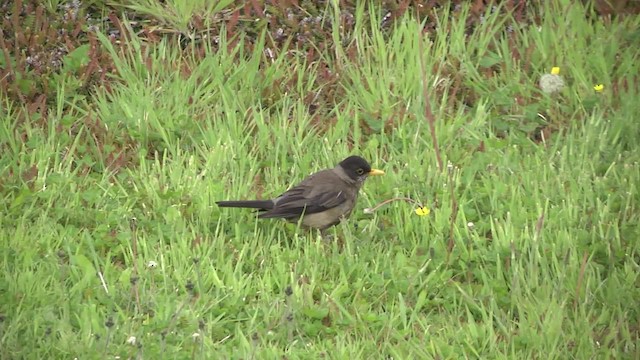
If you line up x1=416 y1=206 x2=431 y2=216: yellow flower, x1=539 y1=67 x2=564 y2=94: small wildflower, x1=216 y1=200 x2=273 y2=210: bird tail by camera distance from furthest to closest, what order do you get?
x1=539 y1=67 x2=564 y2=94: small wildflower, x1=416 y1=206 x2=431 y2=216: yellow flower, x1=216 y1=200 x2=273 y2=210: bird tail

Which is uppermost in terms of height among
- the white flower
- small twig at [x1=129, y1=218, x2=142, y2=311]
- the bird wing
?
the white flower

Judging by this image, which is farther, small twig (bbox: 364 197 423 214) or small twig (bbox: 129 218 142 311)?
small twig (bbox: 364 197 423 214)

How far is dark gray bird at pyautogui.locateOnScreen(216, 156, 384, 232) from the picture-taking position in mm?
6848

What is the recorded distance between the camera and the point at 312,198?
6953 millimetres

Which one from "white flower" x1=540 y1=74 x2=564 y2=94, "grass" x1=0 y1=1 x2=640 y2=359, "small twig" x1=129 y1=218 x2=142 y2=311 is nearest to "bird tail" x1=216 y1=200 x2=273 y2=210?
"grass" x1=0 y1=1 x2=640 y2=359

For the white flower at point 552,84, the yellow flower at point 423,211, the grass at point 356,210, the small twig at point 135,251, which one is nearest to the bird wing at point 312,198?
the grass at point 356,210

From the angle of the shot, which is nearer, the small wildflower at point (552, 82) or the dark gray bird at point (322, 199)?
the dark gray bird at point (322, 199)

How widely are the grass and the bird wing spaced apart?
0.55 feet

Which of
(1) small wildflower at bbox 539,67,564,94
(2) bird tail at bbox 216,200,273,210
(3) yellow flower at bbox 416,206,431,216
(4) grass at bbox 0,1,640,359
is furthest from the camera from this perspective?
(1) small wildflower at bbox 539,67,564,94

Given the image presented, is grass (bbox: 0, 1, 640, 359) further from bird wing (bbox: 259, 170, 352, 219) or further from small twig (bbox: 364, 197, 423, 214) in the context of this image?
bird wing (bbox: 259, 170, 352, 219)

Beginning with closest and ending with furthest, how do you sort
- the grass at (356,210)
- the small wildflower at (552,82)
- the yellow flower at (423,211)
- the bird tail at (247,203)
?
the grass at (356,210) < the bird tail at (247,203) < the yellow flower at (423,211) < the small wildflower at (552,82)

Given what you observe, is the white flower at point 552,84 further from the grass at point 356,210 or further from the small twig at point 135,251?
the small twig at point 135,251

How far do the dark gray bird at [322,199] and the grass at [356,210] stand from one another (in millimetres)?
140

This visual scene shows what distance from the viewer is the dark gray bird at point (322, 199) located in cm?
685
